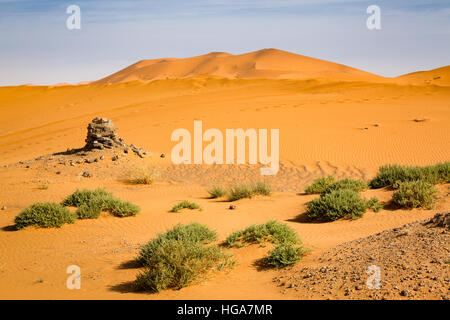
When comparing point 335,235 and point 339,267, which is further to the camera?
point 335,235

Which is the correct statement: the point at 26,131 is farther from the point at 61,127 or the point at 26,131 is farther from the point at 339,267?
the point at 339,267

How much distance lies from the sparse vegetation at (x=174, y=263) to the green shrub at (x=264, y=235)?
3.37 ft

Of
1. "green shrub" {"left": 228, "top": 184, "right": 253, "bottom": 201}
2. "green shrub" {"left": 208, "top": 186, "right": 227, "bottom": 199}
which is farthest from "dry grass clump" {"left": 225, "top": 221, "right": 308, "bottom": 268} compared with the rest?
"green shrub" {"left": 208, "top": 186, "right": 227, "bottom": 199}

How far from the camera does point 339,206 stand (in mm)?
8547

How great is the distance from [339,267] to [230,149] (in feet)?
43.7

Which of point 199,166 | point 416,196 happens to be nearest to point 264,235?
point 416,196

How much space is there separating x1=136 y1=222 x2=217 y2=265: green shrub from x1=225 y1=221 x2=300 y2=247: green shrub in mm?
386

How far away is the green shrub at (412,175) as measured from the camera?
9977mm

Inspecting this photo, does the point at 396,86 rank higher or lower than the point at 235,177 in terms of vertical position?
higher

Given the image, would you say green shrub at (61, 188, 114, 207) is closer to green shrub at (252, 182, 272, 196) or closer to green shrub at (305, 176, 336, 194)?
green shrub at (252, 182, 272, 196)

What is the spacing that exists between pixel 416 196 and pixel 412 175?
158 centimetres

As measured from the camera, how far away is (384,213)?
8.59 meters
